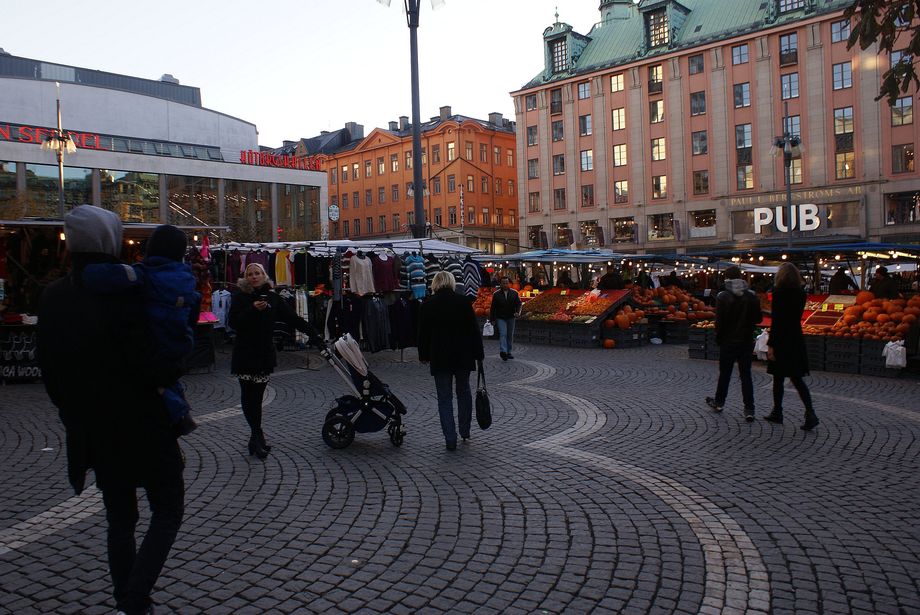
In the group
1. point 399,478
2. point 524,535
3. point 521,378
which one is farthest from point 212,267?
point 524,535

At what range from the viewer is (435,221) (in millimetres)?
77812

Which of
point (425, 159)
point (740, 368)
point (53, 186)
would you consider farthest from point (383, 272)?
point (425, 159)

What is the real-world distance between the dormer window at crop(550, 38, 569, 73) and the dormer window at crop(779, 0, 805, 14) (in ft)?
55.5

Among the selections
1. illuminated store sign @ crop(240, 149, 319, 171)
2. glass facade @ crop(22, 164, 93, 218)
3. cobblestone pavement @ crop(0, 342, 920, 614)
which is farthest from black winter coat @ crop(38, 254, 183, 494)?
illuminated store sign @ crop(240, 149, 319, 171)

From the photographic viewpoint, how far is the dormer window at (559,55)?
60.5m

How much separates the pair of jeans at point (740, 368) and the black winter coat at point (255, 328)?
17.4 feet

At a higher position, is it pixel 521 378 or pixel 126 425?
pixel 126 425

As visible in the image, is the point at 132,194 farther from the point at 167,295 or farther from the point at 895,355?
the point at 167,295

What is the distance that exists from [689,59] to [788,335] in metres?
49.9

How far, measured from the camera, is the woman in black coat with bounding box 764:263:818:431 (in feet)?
27.8

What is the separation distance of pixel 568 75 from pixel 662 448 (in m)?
56.6

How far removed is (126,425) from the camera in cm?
340

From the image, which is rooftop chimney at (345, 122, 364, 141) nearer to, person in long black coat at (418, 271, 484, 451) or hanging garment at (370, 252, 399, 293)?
hanging garment at (370, 252, 399, 293)

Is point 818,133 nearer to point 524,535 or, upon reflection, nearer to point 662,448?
point 662,448
